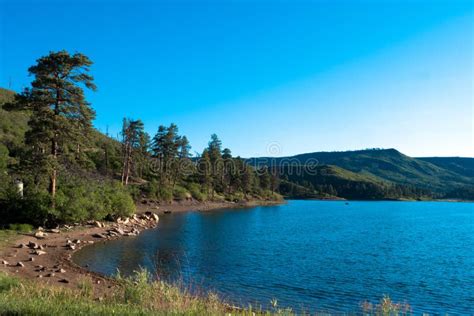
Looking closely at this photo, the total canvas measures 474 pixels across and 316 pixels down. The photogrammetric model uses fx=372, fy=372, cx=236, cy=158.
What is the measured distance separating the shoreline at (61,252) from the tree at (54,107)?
16.0 feet

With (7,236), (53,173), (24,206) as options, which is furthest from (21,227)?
(53,173)

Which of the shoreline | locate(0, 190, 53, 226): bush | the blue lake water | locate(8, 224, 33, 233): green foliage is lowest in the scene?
the blue lake water

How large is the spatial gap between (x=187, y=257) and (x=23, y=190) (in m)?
17.5

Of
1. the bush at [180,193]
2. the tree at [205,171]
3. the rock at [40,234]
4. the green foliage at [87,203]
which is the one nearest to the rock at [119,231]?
the green foliage at [87,203]

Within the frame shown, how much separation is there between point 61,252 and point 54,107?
1434cm

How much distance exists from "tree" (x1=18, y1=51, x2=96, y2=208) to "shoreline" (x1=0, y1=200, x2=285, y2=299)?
4.89 m

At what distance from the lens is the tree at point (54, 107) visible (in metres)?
33.3

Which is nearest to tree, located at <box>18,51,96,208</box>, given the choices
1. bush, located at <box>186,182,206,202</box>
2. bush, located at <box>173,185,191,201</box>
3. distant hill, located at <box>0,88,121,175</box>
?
distant hill, located at <box>0,88,121,175</box>

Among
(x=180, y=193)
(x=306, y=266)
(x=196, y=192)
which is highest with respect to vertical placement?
(x=196, y=192)

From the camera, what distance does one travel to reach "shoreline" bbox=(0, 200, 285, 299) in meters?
20.9

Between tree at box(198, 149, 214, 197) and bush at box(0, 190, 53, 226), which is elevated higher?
tree at box(198, 149, 214, 197)

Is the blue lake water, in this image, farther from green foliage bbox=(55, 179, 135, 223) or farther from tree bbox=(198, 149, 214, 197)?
tree bbox=(198, 149, 214, 197)

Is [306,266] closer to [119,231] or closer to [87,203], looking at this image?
[119,231]

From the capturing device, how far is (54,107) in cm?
3553
